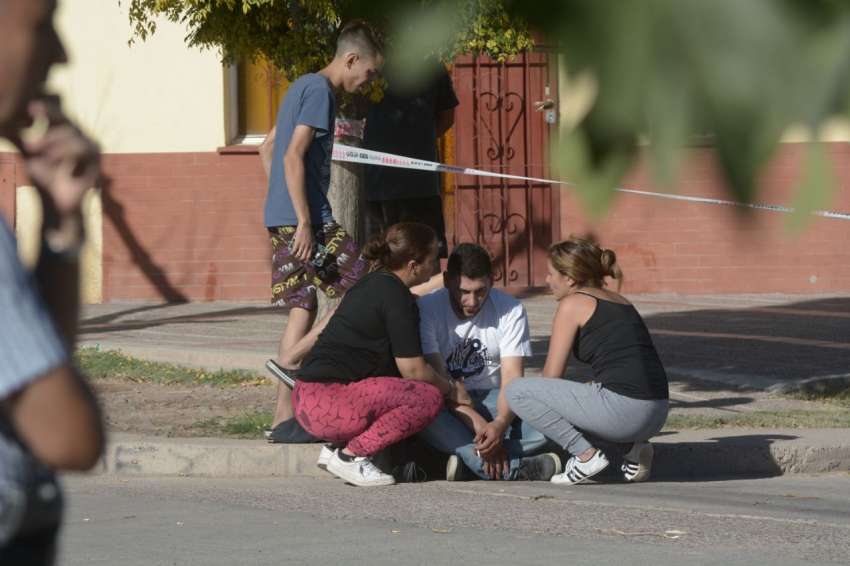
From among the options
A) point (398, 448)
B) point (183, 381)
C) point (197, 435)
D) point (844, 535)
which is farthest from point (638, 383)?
point (183, 381)

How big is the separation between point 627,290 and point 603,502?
8.23m

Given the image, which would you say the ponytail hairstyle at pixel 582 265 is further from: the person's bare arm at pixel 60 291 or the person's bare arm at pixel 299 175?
the person's bare arm at pixel 60 291

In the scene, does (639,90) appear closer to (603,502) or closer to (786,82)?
(786,82)

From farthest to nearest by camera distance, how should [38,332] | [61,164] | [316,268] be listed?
1. [316,268]
2. [61,164]
3. [38,332]

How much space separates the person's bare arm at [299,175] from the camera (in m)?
7.05

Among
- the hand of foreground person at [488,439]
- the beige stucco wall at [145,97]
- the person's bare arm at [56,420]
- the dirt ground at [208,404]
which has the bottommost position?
the dirt ground at [208,404]

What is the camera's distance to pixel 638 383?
6.75 m

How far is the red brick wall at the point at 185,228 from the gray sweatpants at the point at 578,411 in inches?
306

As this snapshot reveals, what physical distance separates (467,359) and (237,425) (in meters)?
1.21

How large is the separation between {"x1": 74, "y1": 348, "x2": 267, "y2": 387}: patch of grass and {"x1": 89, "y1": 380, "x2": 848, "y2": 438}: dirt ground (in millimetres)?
128

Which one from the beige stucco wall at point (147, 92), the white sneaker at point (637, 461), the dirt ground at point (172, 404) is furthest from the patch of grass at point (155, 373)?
the beige stucco wall at point (147, 92)

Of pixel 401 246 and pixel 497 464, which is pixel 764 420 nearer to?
pixel 497 464

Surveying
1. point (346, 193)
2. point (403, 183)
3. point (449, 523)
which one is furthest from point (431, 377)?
point (403, 183)

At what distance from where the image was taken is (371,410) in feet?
21.4
